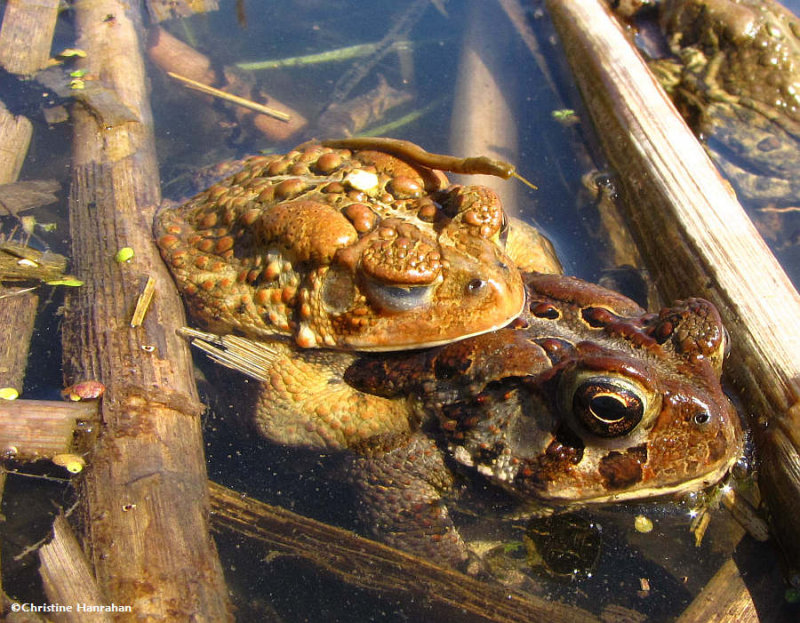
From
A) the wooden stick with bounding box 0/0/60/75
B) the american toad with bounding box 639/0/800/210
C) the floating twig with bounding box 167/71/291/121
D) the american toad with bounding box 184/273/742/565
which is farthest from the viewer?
the floating twig with bounding box 167/71/291/121

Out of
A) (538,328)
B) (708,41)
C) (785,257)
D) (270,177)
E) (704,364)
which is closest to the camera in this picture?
(704,364)

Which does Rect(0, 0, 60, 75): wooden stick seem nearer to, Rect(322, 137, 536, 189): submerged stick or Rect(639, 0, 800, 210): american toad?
Rect(322, 137, 536, 189): submerged stick

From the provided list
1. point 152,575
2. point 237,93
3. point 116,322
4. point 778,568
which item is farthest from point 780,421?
point 237,93

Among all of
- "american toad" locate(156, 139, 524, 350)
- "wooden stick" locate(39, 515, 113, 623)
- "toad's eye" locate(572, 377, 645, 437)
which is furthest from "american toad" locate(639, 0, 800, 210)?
"wooden stick" locate(39, 515, 113, 623)

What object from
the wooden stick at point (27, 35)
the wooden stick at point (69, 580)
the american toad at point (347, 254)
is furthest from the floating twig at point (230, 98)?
the wooden stick at point (69, 580)

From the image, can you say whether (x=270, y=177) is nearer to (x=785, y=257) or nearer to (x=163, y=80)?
(x=163, y=80)

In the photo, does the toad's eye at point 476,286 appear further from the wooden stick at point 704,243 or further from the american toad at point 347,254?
the wooden stick at point 704,243

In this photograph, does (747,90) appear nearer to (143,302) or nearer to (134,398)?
(143,302)

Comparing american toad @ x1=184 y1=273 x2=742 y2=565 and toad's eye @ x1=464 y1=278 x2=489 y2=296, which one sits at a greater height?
toad's eye @ x1=464 y1=278 x2=489 y2=296
